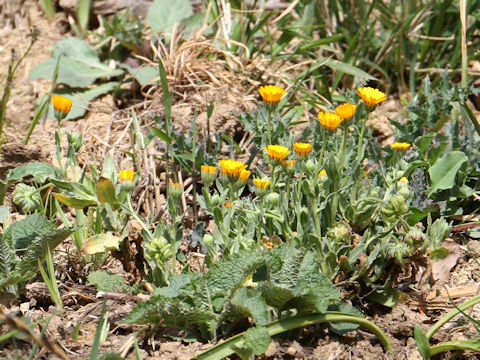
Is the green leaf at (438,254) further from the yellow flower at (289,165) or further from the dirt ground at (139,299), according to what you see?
the yellow flower at (289,165)

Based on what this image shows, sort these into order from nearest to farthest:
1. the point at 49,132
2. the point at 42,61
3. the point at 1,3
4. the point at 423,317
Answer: the point at 423,317 → the point at 49,132 → the point at 42,61 → the point at 1,3

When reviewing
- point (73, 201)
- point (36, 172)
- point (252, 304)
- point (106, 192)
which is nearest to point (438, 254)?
point (252, 304)

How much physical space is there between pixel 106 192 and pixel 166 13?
5.90 ft

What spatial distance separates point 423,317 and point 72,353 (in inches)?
49.1

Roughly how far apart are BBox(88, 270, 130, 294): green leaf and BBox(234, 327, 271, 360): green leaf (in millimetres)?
549

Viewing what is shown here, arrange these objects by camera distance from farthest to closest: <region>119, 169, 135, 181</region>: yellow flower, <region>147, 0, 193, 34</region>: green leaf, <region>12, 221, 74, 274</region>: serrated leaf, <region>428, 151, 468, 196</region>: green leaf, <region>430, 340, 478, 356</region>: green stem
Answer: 1. <region>147, 0, 193, 34</region>: green leaf
2. <region>428, 151, 468, 196</region>: green leaf
3. <region>119, 169, 135, 181</region>: yellow flower
4. <region>12, 221, 74, 274</region>: serrated leaf
5. <region>430, 340, 478, 356</region>: green stem

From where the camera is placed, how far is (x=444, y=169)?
2.55 m

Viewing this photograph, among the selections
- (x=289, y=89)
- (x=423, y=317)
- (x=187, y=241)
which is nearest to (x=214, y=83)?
(x=289, y=89)

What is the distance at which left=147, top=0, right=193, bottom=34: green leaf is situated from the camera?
12.3 feet

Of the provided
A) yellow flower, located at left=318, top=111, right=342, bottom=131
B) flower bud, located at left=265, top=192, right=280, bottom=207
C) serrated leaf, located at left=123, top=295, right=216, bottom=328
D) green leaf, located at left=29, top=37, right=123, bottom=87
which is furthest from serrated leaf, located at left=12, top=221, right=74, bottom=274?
green leaf, located at left=29, top=37, right=123, bottom=87

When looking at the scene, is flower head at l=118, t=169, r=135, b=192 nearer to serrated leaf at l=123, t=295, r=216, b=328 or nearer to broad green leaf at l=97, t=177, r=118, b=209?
broad green leaf at l=97, t=177, r=118, b=209

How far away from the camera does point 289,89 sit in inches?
132

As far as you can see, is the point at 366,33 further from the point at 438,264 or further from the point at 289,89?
the point at 438,264

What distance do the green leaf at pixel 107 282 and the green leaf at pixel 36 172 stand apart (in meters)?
0.52
